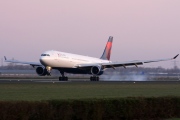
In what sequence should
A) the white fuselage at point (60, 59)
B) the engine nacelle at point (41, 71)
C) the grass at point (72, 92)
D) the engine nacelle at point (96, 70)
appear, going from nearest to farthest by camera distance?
the grass at point (72, 92)
the white fuselage at point (60, 59)
the engine nacelle at point (96, 70)
the engine nacelle at point (41, 71)

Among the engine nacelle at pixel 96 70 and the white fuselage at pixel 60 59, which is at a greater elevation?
the white fuselage at pixel 60 59

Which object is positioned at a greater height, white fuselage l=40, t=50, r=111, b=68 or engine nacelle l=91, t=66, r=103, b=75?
white fuselage l=40, t=50, r=111, b=68

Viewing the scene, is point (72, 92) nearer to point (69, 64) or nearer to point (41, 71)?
point (69, 64)

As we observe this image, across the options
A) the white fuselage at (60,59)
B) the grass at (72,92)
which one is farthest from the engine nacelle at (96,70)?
the grass at (72,92)

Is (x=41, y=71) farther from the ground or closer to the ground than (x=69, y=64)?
closer to the ground

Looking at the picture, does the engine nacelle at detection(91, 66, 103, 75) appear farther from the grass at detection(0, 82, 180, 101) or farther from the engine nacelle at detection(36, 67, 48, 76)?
the grass at detection(0, 82, 180, 101)

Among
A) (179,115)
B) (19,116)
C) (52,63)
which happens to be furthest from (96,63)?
(19,116)

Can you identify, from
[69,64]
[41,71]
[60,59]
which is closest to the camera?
[60,59]

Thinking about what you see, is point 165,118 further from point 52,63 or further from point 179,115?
point 52,63

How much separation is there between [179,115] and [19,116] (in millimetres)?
8321

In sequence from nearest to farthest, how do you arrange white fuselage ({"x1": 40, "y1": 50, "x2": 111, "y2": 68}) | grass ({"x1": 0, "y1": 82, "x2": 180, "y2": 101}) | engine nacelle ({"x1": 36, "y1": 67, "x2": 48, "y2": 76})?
1. grass ({"x1": 0, "y1": 82, "x2": 180, "y2": 101})
2. white fuselage ({"x1": 40, "y1": 50, "x2": 111, "y2": 68})
3. engine nacelle ({"x1": 36, "y1": 67, "x2": 48, "y2": 76})

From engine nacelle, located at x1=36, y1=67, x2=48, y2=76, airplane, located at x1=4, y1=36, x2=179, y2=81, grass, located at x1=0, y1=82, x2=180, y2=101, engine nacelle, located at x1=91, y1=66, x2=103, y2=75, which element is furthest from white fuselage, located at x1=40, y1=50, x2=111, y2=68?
grass, located at x1=0, y1=82, x2=180, y2=101

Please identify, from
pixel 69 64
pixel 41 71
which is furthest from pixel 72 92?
pixel 41 71

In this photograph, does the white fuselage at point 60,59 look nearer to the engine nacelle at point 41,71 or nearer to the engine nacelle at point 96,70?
the engine nacelle at point 96,70
